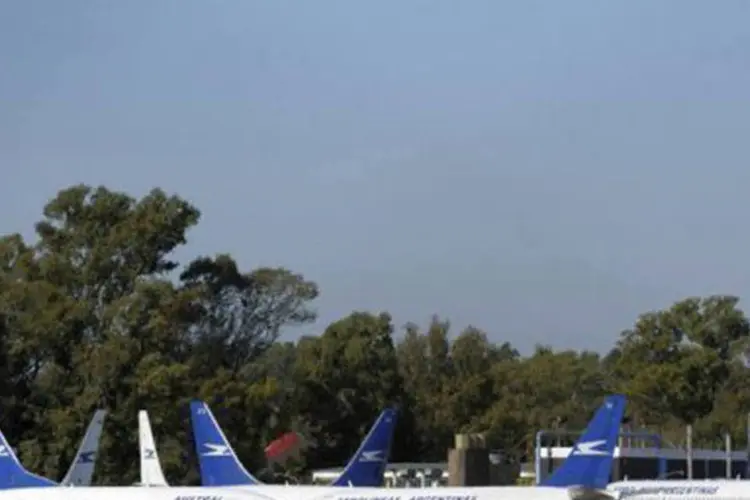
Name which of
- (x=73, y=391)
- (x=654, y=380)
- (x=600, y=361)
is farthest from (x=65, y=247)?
(x=600, y=361)

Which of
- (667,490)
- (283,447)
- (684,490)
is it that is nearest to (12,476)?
(667,490)

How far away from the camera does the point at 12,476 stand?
1982 inches

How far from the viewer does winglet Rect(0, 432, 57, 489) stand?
163ft

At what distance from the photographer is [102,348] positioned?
81.4 metres

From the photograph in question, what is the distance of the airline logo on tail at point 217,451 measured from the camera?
182ft

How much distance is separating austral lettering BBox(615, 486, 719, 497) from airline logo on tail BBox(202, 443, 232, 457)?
12.9m

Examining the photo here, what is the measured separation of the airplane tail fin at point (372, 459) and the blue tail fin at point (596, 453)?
13395 millimetres

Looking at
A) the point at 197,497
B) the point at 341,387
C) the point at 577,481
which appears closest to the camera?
the point at 577,481

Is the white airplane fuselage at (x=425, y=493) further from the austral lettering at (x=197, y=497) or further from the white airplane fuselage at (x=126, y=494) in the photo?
the austral lettering at (x=197, y=497)

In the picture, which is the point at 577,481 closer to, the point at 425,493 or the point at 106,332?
the point at 425,493

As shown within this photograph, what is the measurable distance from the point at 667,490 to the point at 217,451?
48.4 ft

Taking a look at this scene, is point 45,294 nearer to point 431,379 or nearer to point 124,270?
point 124,270

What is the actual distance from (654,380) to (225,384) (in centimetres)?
2122

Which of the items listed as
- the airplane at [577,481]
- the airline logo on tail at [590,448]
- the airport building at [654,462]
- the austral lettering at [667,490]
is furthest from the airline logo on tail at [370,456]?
the airline logo on tail at [590,448]
